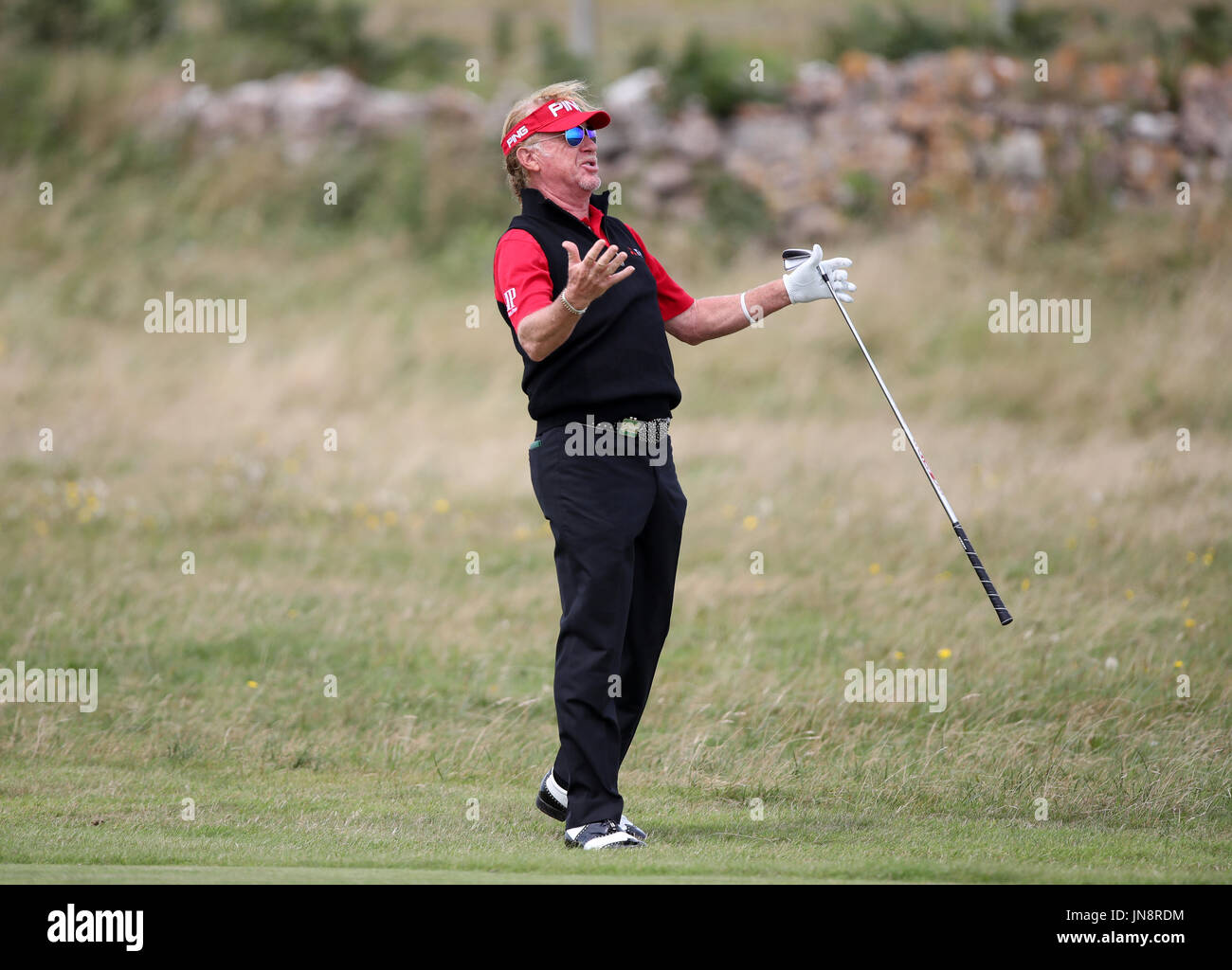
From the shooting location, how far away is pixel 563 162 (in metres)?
6.31

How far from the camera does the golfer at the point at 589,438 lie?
20.1ft

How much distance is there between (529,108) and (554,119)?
16cm

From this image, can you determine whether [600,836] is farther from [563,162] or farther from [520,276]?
[563,162]

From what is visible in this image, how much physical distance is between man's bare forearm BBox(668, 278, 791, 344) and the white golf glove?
42mm

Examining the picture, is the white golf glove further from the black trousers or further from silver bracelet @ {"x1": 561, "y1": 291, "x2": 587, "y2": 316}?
Result: silver bracelet @ {"x1": 561, "y1": 291, "x2": 587, "y2": 316}

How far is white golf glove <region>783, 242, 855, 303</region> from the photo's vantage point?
22.3 feet

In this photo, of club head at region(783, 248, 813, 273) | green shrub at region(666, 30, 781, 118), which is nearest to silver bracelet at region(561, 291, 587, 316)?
club head at region(783, 248, 813, 273)

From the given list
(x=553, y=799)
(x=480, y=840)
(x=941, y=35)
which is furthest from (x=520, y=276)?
(x=941, y=35)

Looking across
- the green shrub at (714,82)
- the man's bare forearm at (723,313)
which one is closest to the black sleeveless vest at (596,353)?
the man's bare forearm at (723,313)

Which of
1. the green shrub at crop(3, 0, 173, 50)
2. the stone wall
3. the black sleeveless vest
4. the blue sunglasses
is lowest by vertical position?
the black sleeveless vest

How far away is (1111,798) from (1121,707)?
1.41 m
